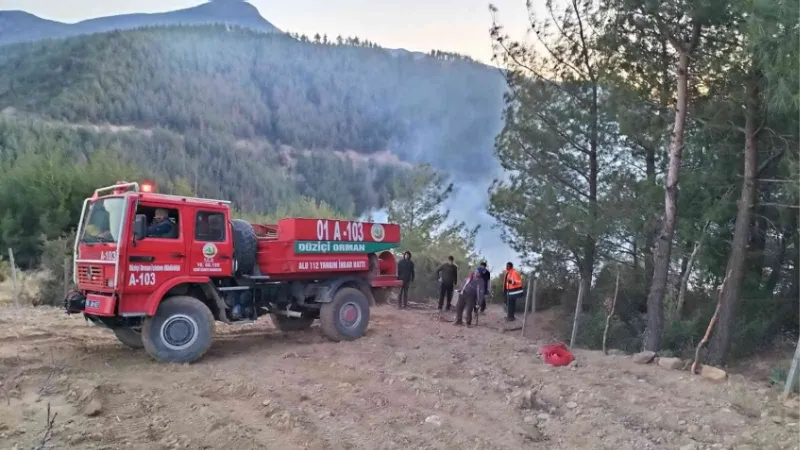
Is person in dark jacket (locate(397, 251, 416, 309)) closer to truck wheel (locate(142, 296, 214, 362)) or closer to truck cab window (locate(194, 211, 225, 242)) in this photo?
truck cab window (locate(194, 211, 225, 242))

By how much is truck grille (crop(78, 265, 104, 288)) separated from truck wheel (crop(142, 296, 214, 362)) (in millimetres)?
801

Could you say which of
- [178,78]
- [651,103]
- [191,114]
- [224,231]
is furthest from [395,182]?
[178,78]

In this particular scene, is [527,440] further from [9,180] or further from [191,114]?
[191,114]

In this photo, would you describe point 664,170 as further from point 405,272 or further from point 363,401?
point 363,401

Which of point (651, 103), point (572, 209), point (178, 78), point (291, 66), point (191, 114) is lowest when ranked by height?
point (572, 209)

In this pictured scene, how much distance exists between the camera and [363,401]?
270 inches

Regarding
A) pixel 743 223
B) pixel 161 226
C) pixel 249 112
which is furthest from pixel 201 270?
pixel 249 112

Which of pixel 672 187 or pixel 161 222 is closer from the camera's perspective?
pixel 161 222

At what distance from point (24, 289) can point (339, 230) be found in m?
10.1

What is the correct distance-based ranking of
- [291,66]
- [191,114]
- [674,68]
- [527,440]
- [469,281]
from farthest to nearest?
[291,66] → [191,114] → [469,281] → [674,68] → [527,440]

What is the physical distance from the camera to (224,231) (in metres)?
9.23

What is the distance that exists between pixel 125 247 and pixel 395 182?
2314cm

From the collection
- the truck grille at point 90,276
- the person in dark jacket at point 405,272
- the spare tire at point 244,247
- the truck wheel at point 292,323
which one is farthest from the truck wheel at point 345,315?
the person in dark jacket at point 405,272

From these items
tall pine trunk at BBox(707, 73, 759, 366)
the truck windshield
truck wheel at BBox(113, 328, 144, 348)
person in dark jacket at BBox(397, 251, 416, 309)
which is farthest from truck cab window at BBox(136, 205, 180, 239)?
person in dark jacket at BBox(397, 251, 416, 309)
